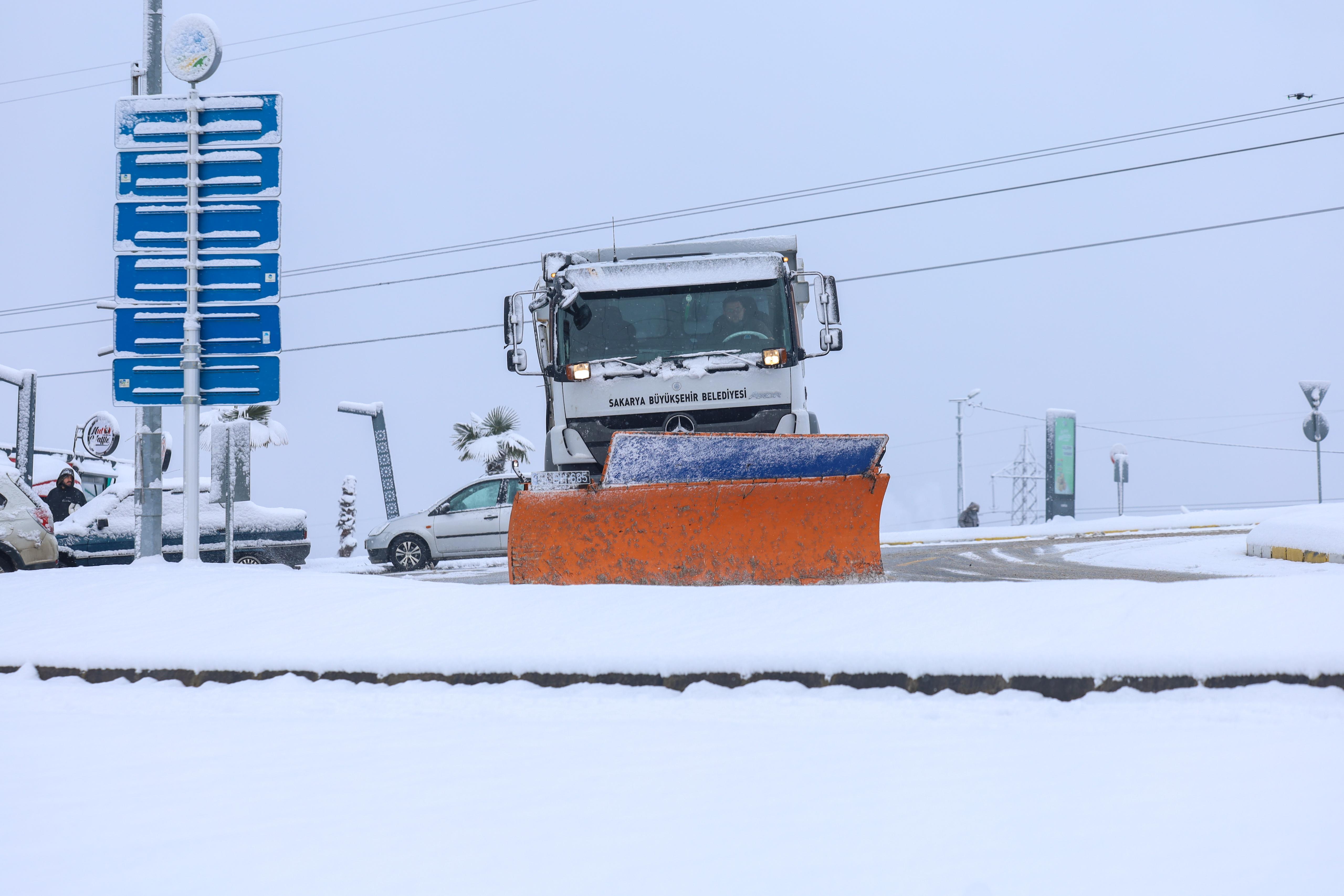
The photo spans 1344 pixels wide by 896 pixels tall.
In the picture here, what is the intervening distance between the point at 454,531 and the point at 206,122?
8.59 meters

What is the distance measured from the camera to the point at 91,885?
257cm

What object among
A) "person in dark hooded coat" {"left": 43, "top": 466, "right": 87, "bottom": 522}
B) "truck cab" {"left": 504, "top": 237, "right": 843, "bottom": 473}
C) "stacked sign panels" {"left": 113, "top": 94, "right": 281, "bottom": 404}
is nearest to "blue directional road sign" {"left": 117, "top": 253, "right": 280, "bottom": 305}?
"stacked sign panels" {"left": 113, "top": 94, "right": 281, "bottom": 404}

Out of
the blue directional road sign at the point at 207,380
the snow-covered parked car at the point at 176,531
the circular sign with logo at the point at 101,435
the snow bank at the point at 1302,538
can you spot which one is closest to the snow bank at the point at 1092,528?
the snow bank at the point at 1302,538

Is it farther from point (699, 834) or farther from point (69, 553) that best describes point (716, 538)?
point (69, 553)

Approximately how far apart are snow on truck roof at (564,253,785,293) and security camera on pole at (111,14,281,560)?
2.91 meters

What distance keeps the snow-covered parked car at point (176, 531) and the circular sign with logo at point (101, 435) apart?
38.8 ft

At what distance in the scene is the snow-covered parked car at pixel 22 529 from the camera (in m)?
11.9

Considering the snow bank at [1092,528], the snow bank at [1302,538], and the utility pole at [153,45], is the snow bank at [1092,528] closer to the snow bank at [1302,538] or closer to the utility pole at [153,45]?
the snow bank at [1302,538]

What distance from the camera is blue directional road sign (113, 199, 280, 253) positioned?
30.9ft

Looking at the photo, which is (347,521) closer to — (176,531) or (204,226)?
(176,531)

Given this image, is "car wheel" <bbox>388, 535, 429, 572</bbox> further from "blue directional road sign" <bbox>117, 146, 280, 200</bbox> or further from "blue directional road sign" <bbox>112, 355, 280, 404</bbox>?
"blue directional road sign" <bbox>117, 146, 280, 200</bbox>

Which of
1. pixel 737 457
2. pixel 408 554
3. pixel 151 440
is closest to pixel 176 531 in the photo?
pixel 408 554

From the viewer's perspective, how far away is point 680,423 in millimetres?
9086

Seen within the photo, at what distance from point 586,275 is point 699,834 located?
23.8 ft
